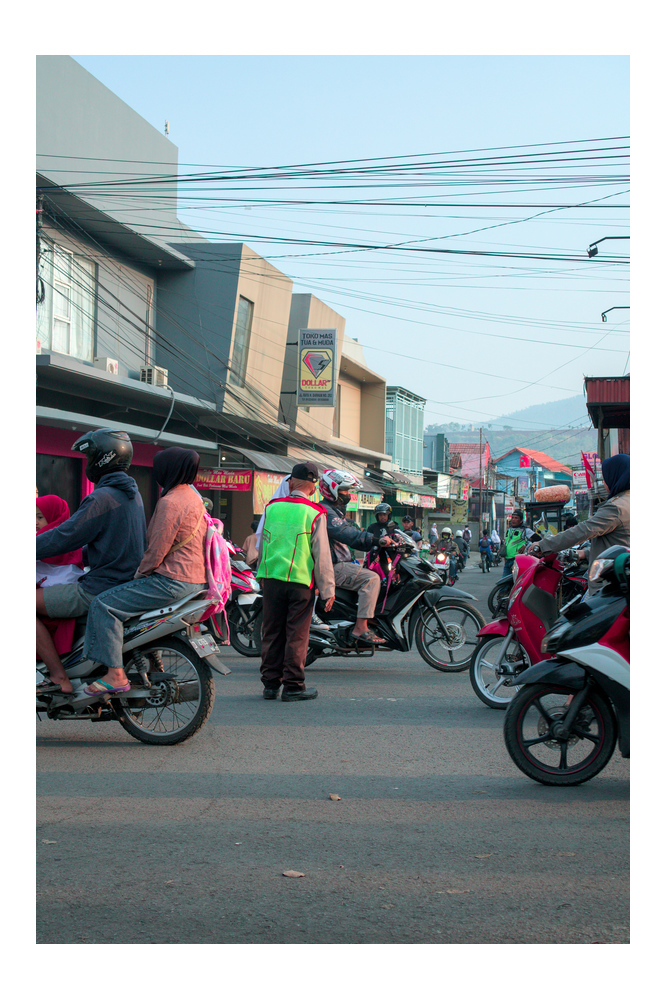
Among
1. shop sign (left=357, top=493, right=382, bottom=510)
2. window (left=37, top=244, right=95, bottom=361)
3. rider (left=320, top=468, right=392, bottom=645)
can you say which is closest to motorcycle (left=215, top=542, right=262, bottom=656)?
rider (left=320, top=468, right=392, bottom=645)

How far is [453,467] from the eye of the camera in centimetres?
7219

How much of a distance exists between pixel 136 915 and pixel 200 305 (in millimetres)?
19773

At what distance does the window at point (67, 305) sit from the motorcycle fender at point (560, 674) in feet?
43.9

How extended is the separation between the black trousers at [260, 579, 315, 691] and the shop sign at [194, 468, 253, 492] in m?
13.9

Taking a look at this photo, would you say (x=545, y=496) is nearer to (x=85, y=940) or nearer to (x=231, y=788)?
(x=231, y=788)

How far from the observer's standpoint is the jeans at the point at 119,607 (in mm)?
5160

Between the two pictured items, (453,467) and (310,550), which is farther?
(453,467)

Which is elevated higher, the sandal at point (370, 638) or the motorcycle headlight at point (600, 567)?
the motorcycle headlight at point (600, 567)

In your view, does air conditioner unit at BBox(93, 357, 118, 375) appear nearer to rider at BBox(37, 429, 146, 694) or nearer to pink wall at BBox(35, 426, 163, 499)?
pink wall at BBox(35, 426, 163, 499)

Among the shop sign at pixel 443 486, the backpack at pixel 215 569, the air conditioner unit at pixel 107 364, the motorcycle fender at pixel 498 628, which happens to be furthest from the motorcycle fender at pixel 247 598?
the shop sign at pixel 443 486

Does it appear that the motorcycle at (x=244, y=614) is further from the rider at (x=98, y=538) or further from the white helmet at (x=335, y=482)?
the rider at (x=98, y=538)

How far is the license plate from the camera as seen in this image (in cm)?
528

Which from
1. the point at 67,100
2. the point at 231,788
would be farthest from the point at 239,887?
the point at 67,100

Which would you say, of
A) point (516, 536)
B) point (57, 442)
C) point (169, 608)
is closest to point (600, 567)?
point (169, 608)
